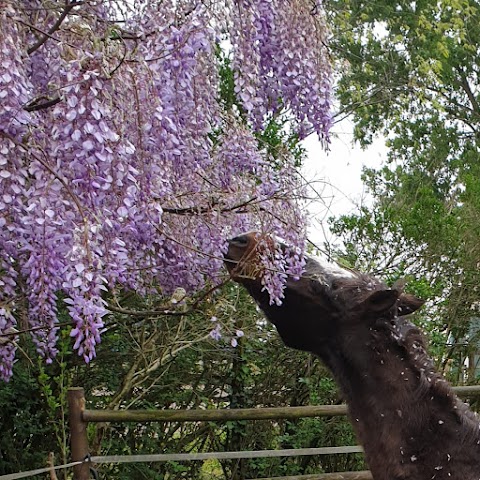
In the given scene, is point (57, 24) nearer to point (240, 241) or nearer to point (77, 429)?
point (240, 241)

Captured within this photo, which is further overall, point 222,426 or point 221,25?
point 222,426

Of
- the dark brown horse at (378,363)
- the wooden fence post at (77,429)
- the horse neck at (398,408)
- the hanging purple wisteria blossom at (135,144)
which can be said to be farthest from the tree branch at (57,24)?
the wooden fence post at (77,429)

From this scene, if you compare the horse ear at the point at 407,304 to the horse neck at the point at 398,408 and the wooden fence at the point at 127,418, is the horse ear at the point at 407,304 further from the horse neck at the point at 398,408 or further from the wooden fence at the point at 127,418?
the wooden fence at the point at 127,418

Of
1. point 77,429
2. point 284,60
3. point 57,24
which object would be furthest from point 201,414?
point 57,24

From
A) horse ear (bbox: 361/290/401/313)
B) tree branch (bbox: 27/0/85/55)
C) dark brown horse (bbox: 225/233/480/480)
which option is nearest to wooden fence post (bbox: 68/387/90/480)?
dark brown horse (bbox: 225/233/480/480)

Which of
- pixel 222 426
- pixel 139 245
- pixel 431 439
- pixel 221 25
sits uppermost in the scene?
pixel 221 25

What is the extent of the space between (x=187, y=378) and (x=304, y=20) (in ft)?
10.6

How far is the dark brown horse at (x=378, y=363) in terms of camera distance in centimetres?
268

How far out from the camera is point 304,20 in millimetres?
2789

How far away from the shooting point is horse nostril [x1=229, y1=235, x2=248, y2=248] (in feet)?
9.44

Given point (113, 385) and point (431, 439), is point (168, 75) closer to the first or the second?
point (431, 439)

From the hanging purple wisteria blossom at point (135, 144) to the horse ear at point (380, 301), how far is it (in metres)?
0.27

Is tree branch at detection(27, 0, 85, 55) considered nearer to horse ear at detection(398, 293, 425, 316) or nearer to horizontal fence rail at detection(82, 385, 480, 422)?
horse ear at detection(398, 293, 425, 316)

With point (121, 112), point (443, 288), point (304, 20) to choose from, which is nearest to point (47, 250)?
point (121, 112)
